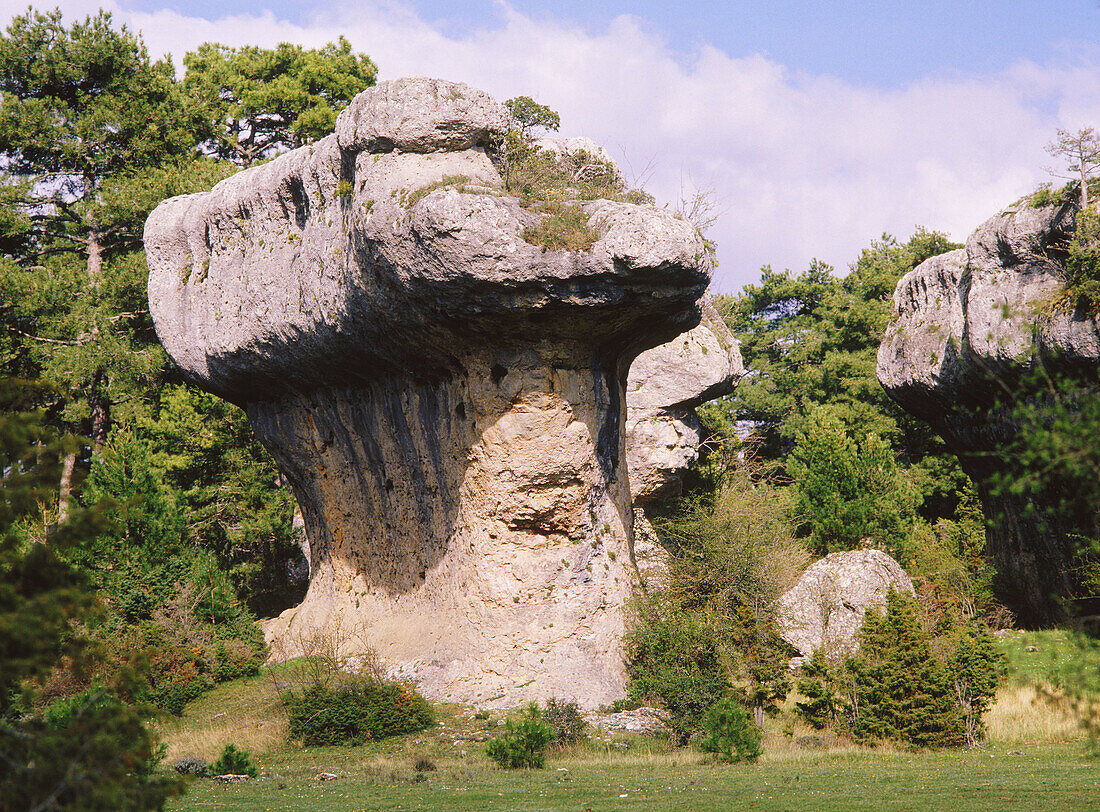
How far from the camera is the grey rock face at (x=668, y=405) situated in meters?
30.3

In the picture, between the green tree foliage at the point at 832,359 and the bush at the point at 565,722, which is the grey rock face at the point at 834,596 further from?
the green tree foliage at the point at 832,359

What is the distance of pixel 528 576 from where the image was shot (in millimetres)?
21906

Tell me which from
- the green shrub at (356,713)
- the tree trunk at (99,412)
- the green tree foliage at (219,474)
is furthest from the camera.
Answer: the green tree foliage at (219,474)

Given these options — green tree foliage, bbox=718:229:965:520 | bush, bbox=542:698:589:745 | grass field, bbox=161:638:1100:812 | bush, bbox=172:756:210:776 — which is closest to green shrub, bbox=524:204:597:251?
bush, bbox=542:698:589:745

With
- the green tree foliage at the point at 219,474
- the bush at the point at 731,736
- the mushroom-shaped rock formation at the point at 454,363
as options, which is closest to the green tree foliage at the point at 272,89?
the green tree foliage at the point at 219,474

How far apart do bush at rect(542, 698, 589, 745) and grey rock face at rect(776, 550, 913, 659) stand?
6763 mm

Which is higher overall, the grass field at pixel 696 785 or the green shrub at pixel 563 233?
the green shrub at pixel 563 233

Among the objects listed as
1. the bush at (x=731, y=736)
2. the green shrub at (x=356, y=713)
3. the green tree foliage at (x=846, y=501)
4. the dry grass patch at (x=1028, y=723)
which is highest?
the green tree foliage at (x=846, y=501)

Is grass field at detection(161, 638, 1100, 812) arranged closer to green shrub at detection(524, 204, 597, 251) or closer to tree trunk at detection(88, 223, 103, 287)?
green shrub at detection(524, 204, 597, 251)

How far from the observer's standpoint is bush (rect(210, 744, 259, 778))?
1672 cm

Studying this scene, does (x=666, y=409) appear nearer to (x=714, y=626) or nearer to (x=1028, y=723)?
(x=714, y=626)

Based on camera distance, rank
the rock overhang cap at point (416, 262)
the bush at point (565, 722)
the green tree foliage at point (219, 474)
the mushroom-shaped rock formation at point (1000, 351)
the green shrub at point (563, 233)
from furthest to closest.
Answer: the green tree foliage at point (219, 474) < the mushroom-shaped rock formation at point (1000, 351) < the green shrub at point (563, 233) < the rock overhang cap at point (416, 262) < the bush at point (565, 722)

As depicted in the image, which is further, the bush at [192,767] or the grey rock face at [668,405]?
the grey rock face at [668,405]

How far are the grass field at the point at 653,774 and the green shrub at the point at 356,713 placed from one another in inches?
11.4
